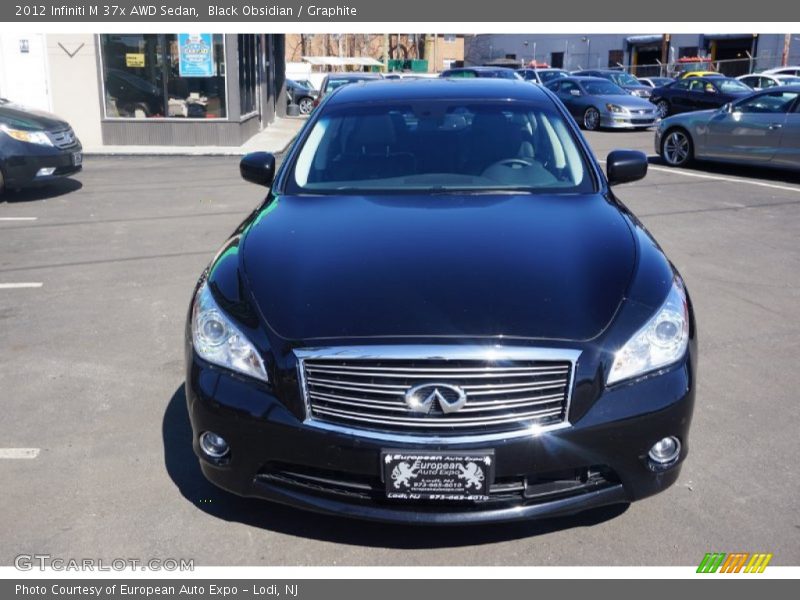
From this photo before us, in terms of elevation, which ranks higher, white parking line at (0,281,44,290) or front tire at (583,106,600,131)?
front tire at (583,106,600,131)

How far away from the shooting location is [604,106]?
20.7 metres

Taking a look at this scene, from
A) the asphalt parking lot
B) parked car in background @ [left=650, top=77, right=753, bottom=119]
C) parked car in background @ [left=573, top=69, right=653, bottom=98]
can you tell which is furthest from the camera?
parked car in background @ [left=573, top=69, right=653, bottom=98]

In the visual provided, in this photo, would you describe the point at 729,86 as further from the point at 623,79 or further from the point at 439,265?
the point at 439,265

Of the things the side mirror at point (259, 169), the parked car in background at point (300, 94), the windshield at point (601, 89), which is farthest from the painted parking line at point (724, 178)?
the parked car in background at point (300, 94)

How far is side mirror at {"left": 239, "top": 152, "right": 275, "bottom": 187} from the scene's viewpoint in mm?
4613

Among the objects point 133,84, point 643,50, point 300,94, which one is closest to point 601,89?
point 300,94

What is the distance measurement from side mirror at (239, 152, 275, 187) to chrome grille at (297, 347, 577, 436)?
2.05 metres

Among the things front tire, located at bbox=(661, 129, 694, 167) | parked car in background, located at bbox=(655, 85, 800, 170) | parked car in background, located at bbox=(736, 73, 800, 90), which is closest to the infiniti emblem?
parked car in background, located at bbox=(655, 85, 800, 170)

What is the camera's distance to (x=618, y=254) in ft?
11.1

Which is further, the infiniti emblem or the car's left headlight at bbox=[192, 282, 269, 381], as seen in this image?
the car's left headlight at bbox=[192, 282, 269, 381]

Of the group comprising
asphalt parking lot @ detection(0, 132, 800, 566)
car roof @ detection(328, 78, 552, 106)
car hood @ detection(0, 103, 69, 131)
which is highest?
car roof @ detection(328, 78, 552, 106)

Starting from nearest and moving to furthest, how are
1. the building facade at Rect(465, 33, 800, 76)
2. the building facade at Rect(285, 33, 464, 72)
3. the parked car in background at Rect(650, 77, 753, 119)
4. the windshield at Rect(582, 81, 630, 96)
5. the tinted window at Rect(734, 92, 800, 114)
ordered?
the tinted window at Rect(734, 92, 800, 114), the windshield at Rect(582, 81, 630, 96), the parked car in background at Rect(650, 77, 753, 119), the building facade at Rect(465, 33, 800, 76), the building facade at Rect(285, 33, 464, 72)

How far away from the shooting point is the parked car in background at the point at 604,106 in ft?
67.5

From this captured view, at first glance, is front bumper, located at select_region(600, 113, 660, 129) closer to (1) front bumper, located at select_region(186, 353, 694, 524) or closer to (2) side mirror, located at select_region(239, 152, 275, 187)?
(2) side mirror, located at select_region(239, 152, 275, 187)
